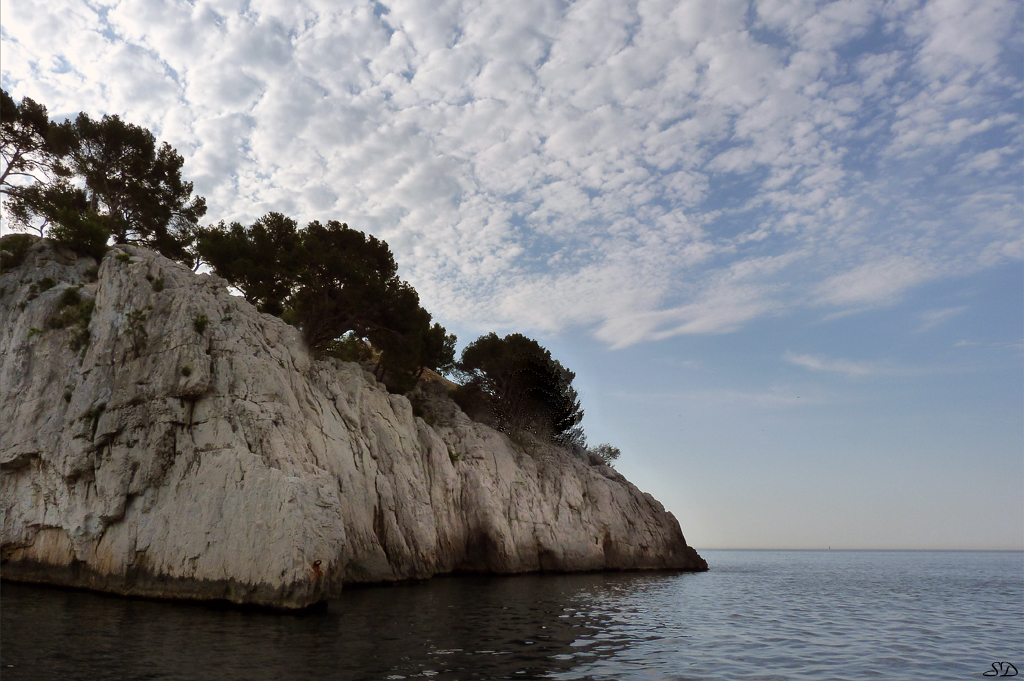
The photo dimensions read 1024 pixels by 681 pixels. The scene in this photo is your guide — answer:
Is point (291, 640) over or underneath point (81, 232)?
underneath

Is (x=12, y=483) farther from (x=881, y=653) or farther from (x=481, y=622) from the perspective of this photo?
(x=881, y=653)

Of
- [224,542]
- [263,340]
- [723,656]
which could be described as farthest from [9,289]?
[723,656]

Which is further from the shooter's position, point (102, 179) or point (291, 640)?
point (102, 179)

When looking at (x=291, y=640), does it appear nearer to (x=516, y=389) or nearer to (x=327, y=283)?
(x=327, y=283)

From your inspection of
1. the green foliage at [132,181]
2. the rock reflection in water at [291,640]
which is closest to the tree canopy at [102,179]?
the green foliage at [132,181]

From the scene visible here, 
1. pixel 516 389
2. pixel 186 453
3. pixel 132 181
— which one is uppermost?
pixel 132 181

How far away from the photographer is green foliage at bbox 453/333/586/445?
190 ft

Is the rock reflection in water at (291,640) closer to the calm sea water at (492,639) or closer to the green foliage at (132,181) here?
the calm sea water at (492,639)

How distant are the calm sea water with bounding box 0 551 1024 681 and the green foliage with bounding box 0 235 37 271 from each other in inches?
740

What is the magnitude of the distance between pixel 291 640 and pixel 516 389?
43.2 meters

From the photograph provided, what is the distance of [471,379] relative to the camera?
6294cm

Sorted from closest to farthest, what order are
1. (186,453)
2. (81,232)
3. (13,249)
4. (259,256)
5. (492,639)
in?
(492,639)
(186,453)
(13,249)
(81,232)
(259,256)

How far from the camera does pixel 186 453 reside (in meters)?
24.5

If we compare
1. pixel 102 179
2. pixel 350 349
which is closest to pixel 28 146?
pixel 102 179
